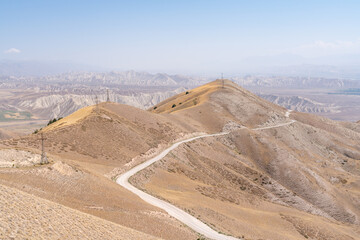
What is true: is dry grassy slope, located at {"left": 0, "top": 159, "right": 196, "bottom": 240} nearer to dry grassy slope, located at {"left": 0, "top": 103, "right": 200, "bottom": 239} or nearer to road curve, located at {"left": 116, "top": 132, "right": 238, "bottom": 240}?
dry grassy slope, located at {"left": 0, "top": 103, "right": 200, "bottom": 239}

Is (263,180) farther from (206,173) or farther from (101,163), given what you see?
(101,163)

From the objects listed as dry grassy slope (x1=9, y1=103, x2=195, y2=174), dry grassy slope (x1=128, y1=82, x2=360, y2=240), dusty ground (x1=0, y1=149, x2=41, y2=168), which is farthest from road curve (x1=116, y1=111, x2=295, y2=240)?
dusty ground (x1=0, y1=149, x2=41, y2=168)

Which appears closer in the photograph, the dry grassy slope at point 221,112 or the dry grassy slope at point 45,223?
the dry grassy slope at point 45,223

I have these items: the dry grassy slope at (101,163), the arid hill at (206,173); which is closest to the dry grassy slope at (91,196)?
the dry grassy slope at (101,163)

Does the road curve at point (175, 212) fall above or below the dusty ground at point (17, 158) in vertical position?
below

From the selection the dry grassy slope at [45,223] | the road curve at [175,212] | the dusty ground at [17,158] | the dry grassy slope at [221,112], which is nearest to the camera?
the dry grassy slope at [45,223]

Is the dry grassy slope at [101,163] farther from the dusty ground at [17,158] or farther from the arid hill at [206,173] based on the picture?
the dusty ground at [17,158]
